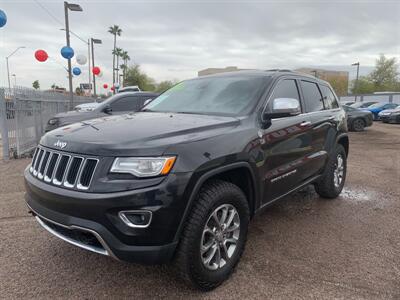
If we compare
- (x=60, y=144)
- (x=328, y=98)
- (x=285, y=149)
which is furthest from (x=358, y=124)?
(x=60, y=144)

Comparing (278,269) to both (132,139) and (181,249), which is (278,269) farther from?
(132,139)

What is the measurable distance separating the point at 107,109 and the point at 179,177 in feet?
20.6

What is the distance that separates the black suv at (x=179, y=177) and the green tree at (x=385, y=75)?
2712 inches

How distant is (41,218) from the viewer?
2604mm

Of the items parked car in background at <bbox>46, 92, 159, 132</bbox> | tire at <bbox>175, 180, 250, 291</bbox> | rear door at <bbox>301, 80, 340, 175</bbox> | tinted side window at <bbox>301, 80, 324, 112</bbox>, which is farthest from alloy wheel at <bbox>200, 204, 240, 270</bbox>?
parked car in background at <bbox>46, 92, 159, 132</bbox>

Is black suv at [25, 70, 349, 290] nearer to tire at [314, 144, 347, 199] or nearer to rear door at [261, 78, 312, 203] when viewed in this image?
rear door at [261, 78, 312, 203]

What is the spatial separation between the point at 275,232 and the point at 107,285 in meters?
1.96

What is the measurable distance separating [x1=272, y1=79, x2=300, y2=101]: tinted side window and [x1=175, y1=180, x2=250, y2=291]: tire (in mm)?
1310

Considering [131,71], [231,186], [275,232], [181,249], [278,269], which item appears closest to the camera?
[181,249]

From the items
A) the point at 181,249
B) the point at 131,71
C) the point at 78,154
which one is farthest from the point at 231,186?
the point at 131,71

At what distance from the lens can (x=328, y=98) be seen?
4.88m

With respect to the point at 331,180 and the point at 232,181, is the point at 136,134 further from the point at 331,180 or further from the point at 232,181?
the point at 331,180

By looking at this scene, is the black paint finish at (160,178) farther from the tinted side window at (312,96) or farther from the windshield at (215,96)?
the tinted side window at (312,96)

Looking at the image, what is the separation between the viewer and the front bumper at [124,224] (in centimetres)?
214
